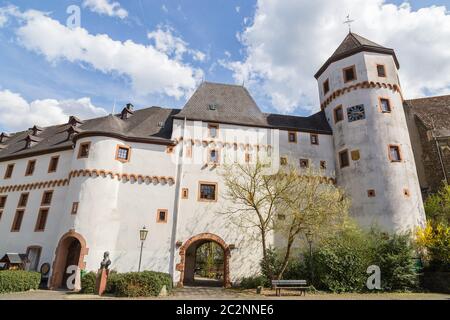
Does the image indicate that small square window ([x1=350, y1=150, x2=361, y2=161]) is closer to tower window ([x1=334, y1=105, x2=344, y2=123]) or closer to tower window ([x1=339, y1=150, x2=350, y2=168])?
tower window ([x1=339, y1=150, x2=350, y2=168])

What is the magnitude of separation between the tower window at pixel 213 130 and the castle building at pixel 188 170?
9 cm

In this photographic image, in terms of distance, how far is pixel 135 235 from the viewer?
1989 cm

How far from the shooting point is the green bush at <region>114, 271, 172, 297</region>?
14.3 m

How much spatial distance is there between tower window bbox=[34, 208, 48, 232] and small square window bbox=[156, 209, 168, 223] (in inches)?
373

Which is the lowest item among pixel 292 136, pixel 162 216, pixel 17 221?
pixel 17 221

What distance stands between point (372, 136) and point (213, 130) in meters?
13.4

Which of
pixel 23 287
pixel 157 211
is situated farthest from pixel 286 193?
pixel 23 287

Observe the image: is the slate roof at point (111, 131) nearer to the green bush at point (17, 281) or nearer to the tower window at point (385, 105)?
the green bush at point (17, 281)

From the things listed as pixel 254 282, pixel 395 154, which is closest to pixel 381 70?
pixel 395 154

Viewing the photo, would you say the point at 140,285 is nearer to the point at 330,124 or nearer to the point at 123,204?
the point at 123,204

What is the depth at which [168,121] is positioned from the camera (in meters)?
25.7

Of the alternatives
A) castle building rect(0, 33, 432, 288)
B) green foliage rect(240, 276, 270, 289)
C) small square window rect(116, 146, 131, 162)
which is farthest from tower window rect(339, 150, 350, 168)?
small square window rect(116, 146, 131, 162)

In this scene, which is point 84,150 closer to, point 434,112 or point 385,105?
point 385,105

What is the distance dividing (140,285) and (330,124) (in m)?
21.5
